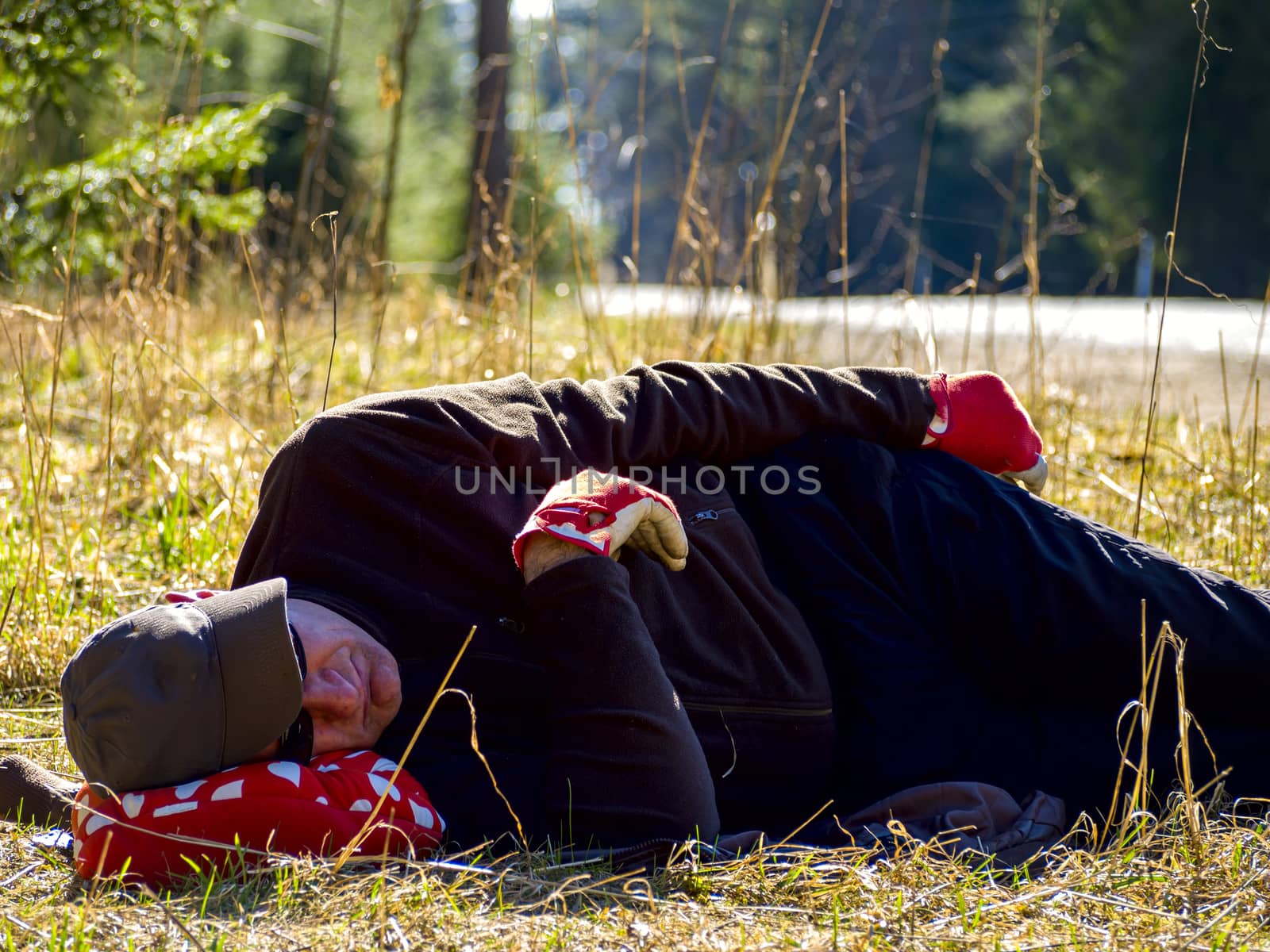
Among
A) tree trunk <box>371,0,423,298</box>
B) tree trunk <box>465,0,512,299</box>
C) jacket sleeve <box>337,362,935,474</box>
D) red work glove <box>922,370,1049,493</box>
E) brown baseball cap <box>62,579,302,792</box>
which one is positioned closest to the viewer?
brown baseball cap <box>62,579,302,792</box>

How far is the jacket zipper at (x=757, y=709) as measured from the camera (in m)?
1.90

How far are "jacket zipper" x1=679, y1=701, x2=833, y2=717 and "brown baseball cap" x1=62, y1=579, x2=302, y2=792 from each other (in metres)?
0.61

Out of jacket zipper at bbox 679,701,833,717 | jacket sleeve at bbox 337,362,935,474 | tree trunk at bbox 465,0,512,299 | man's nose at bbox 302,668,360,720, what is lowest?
jacket zipper at bbox 679,701,833,717

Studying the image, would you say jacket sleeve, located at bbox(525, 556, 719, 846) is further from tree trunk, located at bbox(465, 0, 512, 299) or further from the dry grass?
tree trunk, located at bbox(465, 0, 512, 299)

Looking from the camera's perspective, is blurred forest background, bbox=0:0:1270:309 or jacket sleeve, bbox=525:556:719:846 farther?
blurred forest background, bbox=0:0:1270:309

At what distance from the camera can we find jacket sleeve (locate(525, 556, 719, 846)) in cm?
172

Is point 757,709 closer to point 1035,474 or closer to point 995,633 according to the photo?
point 995,633

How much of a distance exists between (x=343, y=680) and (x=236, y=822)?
24 cm

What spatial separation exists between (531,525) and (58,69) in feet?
9.82

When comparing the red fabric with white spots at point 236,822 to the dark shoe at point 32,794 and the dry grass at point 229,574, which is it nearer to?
the dry grass at point 229,574

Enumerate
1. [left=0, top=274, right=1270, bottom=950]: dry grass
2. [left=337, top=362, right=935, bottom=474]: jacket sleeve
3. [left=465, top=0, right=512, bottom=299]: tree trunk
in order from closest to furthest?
1. [left=0, top=274, right=1270, bottom=950]: dry grass
2. [left=337, top=362, right=935, bottom=474]: jacket sleeve
3. [left=465, top=0, right=512, bottom=299]: tree trunk

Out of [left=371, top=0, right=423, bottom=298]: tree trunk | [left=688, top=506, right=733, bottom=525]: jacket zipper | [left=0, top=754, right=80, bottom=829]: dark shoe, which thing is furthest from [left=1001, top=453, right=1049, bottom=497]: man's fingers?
[left=371, top=0, right=423, bottom=298]: tree trunk

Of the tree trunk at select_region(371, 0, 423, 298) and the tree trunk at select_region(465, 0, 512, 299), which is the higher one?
the tree trunk at select_region(465, 0, 512, 299)

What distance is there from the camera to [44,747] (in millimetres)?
2271
